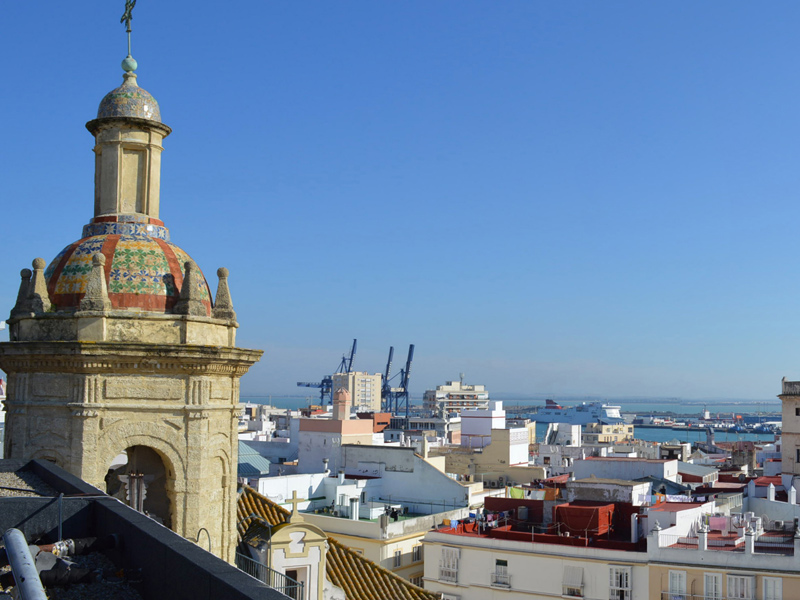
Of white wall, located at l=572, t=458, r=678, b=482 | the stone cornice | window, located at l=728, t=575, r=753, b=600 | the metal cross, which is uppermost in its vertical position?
the metal cross

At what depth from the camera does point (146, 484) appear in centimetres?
1034

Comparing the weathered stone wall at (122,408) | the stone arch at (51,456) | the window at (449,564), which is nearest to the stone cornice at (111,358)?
the weathered stone wall at (122,408)

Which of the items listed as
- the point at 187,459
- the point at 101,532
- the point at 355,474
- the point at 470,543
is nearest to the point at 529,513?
the point at 470,543

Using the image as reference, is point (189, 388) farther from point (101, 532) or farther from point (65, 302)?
point (101, 532)

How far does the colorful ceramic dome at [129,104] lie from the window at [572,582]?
64.9 feet

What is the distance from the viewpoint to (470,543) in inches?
1088

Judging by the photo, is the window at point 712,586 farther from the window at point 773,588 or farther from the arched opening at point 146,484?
the arched opening at point 146,484

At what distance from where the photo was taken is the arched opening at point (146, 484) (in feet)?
33.2

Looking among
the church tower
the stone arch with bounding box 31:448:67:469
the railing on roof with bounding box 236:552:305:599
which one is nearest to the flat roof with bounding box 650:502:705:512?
the railing on roof with bounding box 236:552:305:599

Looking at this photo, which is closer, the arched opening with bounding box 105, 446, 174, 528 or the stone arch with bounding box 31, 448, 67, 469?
the stone arch with bounding box 31, 448, 67, 469

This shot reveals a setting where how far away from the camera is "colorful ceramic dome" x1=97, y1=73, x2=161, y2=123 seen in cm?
1045

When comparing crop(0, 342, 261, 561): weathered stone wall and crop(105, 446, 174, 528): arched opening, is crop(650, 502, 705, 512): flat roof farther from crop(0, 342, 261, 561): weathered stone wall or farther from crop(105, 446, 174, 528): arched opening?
crop(0, 342, 261, 561): weathered stone wall

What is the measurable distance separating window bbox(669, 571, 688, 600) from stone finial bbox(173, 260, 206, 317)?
19040 millimetres

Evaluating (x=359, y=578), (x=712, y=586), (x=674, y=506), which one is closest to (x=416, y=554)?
(x=674, y=506)
